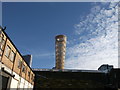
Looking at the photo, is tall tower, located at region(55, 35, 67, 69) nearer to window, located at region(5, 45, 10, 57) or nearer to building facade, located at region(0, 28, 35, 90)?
building facade, located at region(0, 28, 35, 90)

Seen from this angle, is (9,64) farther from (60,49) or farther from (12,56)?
(60,49)

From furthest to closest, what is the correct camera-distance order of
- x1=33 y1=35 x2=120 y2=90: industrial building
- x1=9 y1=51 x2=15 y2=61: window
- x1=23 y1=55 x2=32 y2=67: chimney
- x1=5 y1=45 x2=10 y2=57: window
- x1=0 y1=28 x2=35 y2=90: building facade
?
1. x1=23 y1=55 x2=32 y2=67: chimney
2. x1=33 y1=35 x2=120 y2=90: industrial building
3. x1=9 y1=51 x2=15 y2=61: window
4. x1=5 y1=45 x2=10 y2=57: window
5. x1=0 y1=28 x2=35 y2=90: building facade

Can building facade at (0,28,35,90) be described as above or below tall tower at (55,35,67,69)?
below

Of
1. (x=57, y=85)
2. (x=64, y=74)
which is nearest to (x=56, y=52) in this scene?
(x=64, y=74)

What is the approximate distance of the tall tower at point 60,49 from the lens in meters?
34.9

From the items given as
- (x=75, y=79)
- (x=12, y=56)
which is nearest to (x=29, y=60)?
(x=75, y=79)

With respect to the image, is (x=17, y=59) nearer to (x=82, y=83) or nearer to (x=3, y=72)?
(x=3, y=72)

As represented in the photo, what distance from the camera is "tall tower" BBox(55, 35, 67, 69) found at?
34.9 metres

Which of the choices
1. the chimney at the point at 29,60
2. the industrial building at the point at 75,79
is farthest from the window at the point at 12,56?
the chimney at the point at 29,60

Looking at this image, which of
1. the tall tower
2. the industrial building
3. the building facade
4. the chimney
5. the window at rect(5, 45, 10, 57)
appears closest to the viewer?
the building facade

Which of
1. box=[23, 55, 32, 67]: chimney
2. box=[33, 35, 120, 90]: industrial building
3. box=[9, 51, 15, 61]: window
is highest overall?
box=[23, 55, 32, 67]: chimney

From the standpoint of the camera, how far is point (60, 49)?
3600cm

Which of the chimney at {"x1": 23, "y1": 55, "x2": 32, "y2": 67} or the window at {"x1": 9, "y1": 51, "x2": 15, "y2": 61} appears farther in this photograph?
the chimney at {"x1": 23, "y1": 55, "x2": 32, "y2": 67}

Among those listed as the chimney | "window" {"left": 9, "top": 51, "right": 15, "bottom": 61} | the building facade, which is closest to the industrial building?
the chimney
